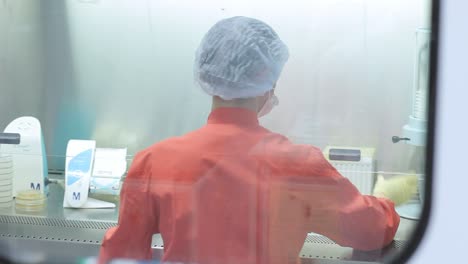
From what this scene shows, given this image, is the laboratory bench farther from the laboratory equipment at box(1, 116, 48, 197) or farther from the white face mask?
the white face mask

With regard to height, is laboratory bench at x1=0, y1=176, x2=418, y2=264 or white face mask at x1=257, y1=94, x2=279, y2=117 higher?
white face mask at x1=257, y1=94, x2=279, y2=117

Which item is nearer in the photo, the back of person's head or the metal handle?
the back of person's head

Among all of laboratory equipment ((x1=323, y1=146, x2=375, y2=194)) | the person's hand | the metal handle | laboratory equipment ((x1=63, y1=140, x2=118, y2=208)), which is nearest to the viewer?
the person's hand

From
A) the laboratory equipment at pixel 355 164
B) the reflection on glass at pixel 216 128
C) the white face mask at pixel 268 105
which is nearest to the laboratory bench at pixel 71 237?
the reflection on glass at pixel 216 128

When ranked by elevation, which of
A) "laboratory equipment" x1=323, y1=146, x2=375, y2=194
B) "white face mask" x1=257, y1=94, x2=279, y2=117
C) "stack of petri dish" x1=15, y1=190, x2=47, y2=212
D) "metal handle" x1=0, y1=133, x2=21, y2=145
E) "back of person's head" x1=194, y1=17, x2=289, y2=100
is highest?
"back of person's head" x1=194, y1=17, x2=289, y2=100

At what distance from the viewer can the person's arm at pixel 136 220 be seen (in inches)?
74.7

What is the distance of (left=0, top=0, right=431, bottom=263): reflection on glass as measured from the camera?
182 cm

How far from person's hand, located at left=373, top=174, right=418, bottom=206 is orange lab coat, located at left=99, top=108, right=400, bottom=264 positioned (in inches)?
0.9

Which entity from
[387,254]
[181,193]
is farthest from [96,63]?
[387,254]

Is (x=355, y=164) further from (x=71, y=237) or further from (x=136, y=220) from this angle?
(x=71, y=237)

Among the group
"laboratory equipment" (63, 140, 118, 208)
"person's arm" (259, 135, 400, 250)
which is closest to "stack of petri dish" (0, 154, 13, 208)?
"laboratory equipment" (63, 140, 118, 208)

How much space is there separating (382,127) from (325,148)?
0.21 metres

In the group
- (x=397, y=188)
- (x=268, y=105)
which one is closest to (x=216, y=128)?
(x=268, y=105)

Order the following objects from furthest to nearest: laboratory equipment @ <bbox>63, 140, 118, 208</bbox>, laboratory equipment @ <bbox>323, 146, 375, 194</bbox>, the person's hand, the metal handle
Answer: laboratory equipment @ <bbox>63, 140, 118, 208</bbox> → the metal handle → laboratory equipment @ <bbox>323, 146, 375, 194</bbox> → the person's hand
